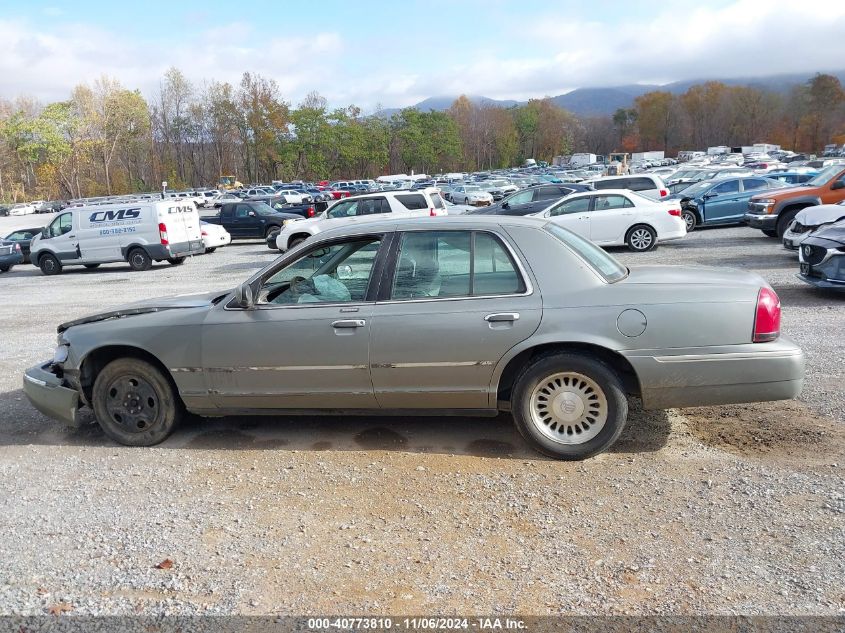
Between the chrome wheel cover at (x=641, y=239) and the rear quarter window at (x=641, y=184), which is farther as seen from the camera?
the rear quarter window at (x=641, y=184)

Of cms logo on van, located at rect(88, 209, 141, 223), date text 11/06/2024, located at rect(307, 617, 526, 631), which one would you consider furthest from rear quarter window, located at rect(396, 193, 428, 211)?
date text 11/06/2024, located at rect(307, 617, 526, 631)

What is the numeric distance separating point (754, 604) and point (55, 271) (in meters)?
20.7

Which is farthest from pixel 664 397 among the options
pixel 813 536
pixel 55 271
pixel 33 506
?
pixel 55 271

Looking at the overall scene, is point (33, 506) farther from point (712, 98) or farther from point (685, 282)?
point (712, 98)

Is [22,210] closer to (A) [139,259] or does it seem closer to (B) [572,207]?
(A) [139,259]

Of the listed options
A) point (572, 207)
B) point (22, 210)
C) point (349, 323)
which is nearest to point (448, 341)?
point (349, 323)

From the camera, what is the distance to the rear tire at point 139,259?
1877cm

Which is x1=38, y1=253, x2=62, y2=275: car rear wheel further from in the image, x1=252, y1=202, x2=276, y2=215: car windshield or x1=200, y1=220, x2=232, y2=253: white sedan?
x1=252, y1=202, x2=276, y2=215: car windshield

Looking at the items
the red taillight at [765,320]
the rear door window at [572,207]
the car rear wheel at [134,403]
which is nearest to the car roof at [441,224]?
the red taillight at [765,320]

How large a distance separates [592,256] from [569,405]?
113 centimetres

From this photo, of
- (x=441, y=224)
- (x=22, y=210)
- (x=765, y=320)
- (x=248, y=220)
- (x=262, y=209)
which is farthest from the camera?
(x=22, y=210)

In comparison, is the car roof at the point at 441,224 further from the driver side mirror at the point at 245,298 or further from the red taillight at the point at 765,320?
the red taillight at the point at 765,320

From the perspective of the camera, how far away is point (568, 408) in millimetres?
4570

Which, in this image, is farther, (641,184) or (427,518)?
(641,184)
